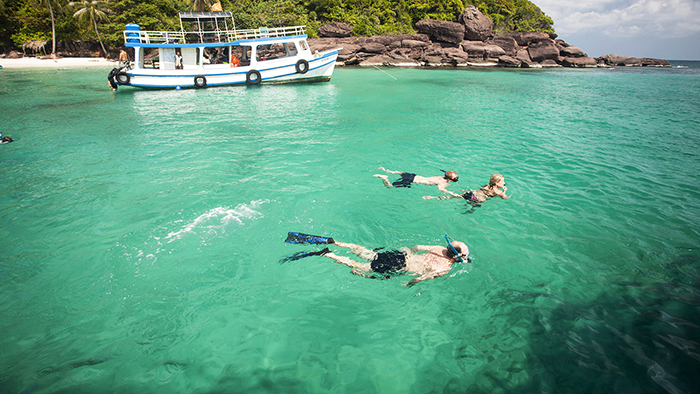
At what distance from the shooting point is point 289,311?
466 centimetres

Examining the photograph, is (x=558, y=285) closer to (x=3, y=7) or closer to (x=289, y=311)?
(x=289, y=311)

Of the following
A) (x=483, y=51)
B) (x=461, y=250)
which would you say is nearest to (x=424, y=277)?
(x=461, y=250)

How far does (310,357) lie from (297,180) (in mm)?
5580

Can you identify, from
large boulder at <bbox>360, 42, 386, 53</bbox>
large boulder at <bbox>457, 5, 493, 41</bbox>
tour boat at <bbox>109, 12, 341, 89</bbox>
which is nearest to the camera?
tour boat at <bbox>109, 12, 341, 89</bbox>

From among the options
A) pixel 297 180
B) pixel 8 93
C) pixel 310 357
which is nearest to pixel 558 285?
pixel 310 357

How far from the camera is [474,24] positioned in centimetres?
5469

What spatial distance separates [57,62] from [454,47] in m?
58.6

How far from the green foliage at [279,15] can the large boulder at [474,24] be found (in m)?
2.28

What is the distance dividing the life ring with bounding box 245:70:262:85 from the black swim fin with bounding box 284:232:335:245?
23.1m

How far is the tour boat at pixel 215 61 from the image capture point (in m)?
23.5

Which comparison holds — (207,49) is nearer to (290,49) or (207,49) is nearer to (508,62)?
(290,49)

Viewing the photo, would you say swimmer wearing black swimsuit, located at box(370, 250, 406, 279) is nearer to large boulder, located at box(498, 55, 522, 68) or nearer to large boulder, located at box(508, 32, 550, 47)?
large boulder, located at box(498, 55, 522, 68)

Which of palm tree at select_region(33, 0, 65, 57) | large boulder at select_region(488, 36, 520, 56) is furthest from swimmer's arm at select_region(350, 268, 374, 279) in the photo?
large boulder at select_region(488, 36, 520, 56)

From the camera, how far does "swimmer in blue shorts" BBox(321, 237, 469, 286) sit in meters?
5.18
